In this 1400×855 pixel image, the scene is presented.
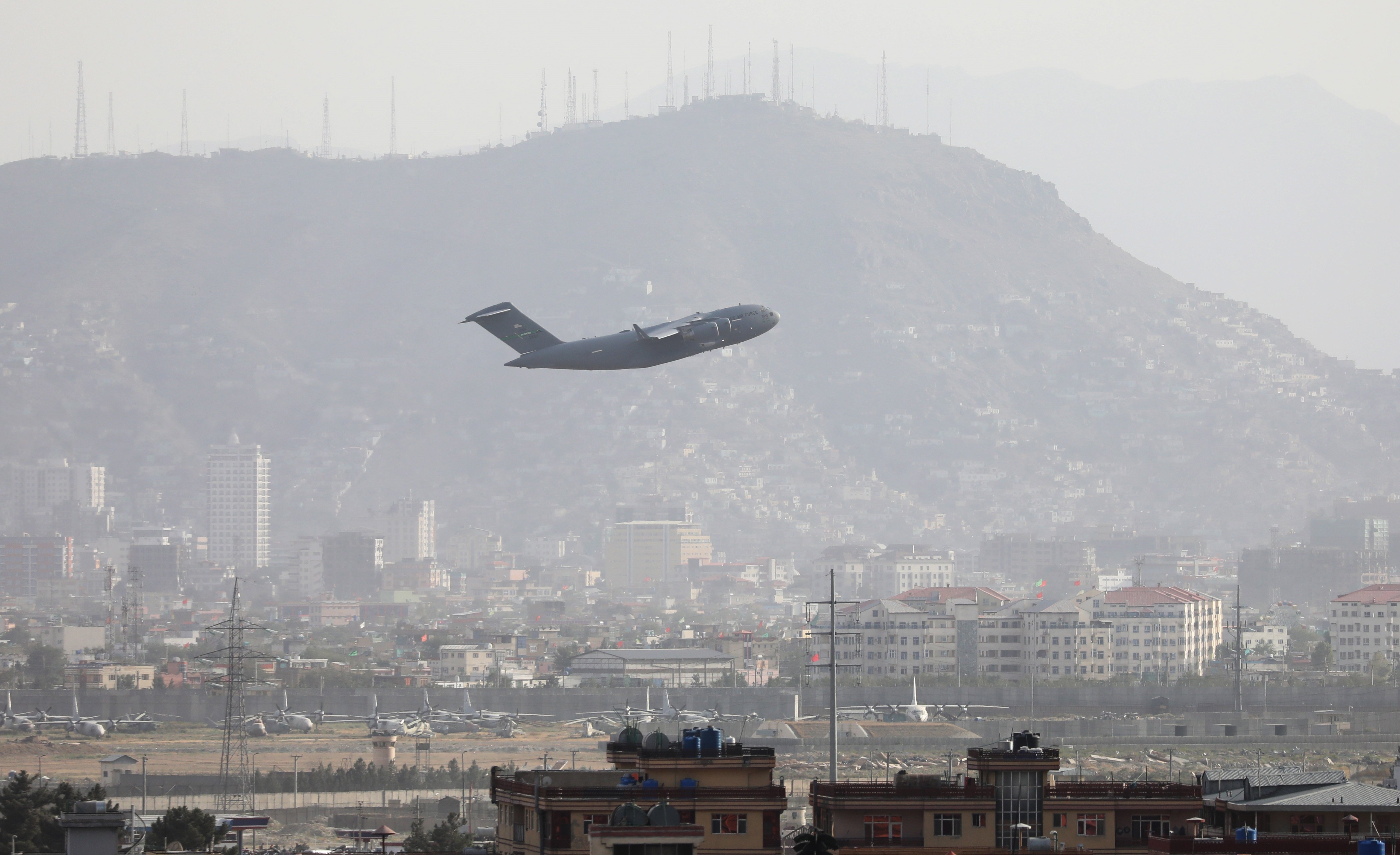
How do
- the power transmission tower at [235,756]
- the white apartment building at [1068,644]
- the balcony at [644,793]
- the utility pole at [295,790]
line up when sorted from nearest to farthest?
the balcony at [644,793]
the power transmission tower at [235,756]
the utility pole at [295,790]
the white apartment building at [1068,644]

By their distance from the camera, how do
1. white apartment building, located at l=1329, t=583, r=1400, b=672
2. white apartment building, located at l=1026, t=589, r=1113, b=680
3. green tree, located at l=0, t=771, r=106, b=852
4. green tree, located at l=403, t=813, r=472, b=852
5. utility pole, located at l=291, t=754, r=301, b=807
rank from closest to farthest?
1. green tree, located at l=0, t=771, r=106, b=852
2. green tree, located at l=403, t=813, r=472, b=852
3. utility pole, located at l=291, t=754, r=301, b=807
4. white apartment building, located at l=1026, t=589, r=1113, b=680
5. white apartment building, located at l=1329, t=583, r=1400, b=672

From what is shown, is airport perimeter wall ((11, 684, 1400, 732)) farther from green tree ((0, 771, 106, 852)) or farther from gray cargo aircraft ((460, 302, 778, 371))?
green tree ((0, 771, 106, 852))

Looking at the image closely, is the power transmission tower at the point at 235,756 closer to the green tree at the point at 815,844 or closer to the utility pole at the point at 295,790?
the utility pole at the point at 295,790

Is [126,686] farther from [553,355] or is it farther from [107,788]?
[553,355]

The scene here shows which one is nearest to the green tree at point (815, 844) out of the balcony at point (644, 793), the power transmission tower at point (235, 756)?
the balcony at point (644, 793)

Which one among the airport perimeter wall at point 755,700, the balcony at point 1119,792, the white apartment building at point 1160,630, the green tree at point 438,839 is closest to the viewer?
the balcony at point 1119,792

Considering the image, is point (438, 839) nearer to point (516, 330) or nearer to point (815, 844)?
point (815, 844)

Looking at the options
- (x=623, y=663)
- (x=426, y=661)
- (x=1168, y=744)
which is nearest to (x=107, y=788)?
(x=1168, y=744)

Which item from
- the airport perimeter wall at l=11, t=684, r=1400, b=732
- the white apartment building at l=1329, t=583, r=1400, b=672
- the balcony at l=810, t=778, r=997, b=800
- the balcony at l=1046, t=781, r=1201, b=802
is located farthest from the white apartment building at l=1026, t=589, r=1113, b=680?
the balcony at l=810, t=778, r=997, b=800
